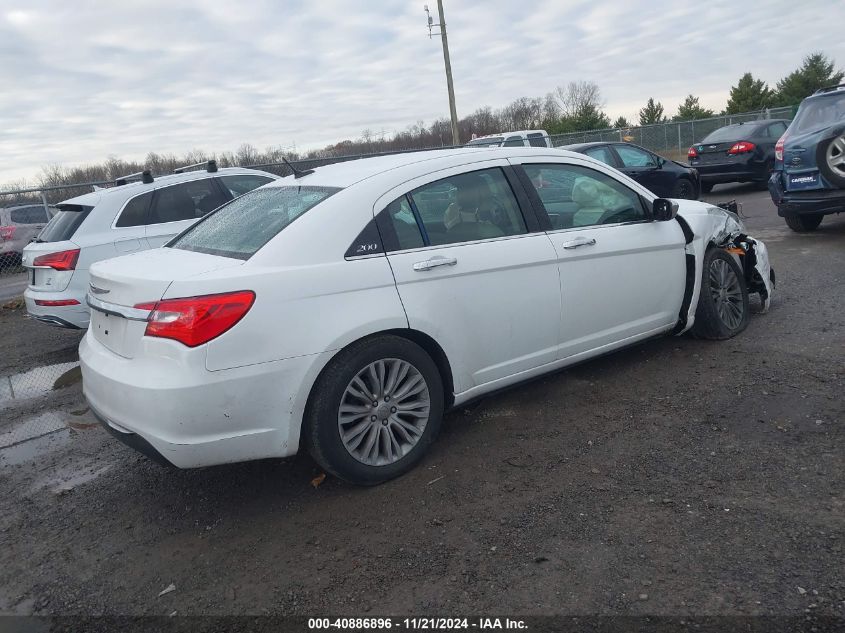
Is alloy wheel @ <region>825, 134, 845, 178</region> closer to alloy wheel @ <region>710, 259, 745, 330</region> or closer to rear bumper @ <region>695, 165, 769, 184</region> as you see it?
alloy wheel @ <region>710, 259, 745, 330</region>

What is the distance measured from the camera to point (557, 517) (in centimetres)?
311

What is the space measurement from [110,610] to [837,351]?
4680 millimetres

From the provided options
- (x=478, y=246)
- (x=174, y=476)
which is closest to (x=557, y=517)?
(x=478, y=246)

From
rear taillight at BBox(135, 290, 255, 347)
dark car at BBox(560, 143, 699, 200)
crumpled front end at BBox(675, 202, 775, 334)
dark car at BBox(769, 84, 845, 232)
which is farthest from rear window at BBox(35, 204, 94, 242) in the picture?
dark car at BBox(560, 143, 699, 200)

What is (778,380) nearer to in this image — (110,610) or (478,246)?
(478,246)

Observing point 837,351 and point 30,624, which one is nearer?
point 30,624

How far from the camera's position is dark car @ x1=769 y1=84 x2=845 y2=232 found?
25.8ft

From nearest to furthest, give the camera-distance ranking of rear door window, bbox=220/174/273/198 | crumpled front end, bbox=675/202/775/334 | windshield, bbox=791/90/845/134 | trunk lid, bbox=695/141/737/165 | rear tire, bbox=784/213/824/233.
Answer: crumpled front end, bbox=675/202/775/334 → rear door window, bbox=220/174/273/198 → windshield, bbox=791/90/845/134 → rear tire, bbox=784/213/824/233 → trunk lid, bbox=695/141/737/165

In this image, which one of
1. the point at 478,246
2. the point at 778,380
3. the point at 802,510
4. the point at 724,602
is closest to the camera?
the point at 724,602

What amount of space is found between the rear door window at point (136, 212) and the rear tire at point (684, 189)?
31.8ft

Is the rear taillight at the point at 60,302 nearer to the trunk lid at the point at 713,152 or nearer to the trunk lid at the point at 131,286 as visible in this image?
the trunk lid at the point at 131,286

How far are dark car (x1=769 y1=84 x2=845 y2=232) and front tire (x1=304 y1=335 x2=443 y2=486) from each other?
257 inches

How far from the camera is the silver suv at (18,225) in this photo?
1526cm

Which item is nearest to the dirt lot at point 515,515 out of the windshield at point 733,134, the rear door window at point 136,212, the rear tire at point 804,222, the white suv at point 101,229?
the white suv at point 101,229
